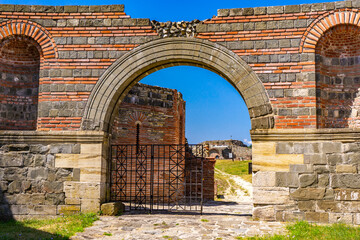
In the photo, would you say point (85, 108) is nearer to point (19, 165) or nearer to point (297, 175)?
point (19, 165)

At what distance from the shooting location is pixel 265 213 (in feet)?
24.6

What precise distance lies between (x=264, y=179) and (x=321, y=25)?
358cm

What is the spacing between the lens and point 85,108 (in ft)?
27.0

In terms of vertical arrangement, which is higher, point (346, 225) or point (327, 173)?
point (327, 173)

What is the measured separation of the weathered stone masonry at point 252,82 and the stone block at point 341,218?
2 centimetres

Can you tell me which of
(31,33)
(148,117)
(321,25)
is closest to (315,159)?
(321,25)

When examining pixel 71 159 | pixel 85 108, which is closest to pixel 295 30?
pixel 85 108

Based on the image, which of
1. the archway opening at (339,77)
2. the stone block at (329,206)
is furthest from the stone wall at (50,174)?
the archway opening at (339,77)

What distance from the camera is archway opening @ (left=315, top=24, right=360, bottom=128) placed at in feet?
26.3

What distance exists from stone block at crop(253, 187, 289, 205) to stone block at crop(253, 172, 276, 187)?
0.08 m

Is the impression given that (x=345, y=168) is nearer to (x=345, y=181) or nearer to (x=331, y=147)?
(x=345, y=181)

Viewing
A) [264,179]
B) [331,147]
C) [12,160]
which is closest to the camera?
[331,147]

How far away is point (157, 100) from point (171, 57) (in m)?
6.50

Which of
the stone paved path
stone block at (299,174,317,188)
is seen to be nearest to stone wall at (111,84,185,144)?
the stone paved path
